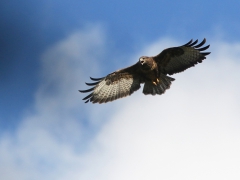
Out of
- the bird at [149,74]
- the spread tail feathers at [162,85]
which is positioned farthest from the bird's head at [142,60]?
the spread tail feathers at [162,85]

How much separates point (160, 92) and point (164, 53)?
110 centimetres

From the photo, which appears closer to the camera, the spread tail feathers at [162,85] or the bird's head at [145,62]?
the bird's head at [145,62]

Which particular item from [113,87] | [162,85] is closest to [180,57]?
[162,85]

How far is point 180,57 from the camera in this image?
51.7ft

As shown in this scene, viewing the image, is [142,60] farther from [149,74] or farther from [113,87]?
[113,87]

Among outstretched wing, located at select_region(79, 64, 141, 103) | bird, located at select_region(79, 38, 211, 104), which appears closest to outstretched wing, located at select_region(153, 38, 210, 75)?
bird, located at select_region(79, 38, 211, 104)

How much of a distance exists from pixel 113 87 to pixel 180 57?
2.15 meters

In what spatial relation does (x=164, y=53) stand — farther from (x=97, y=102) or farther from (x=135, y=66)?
(x=97, y=102)

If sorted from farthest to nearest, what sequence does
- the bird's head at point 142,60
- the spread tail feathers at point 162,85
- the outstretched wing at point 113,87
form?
the outstretched wing at point 113,87, the spread tail feathers at point 162,85, the bird's head at point 142,60

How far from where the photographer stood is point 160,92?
16.0 m

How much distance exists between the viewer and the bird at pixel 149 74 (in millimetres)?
15609

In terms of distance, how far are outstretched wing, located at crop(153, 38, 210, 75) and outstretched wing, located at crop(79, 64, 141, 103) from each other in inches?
39.0

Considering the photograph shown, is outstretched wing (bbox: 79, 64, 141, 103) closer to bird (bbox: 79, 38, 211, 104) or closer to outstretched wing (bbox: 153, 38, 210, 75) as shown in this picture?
bird (bbox: 79, 38, 211, 104)

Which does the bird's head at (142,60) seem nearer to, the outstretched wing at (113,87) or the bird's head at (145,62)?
the bird's head at (145,62)
